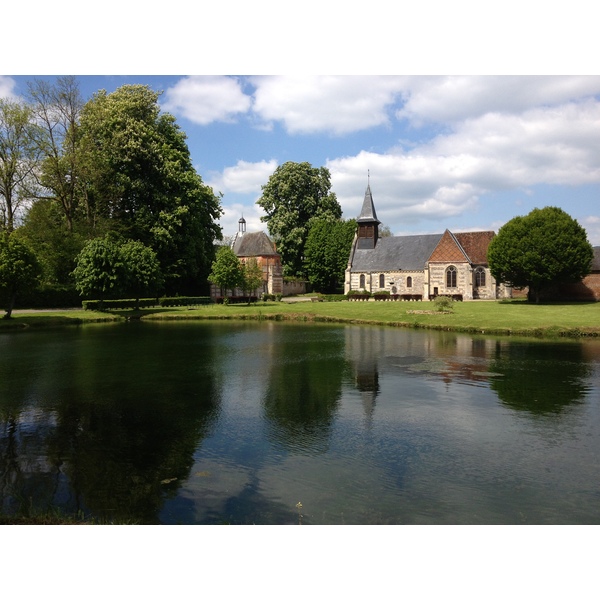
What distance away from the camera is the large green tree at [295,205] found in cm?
6291

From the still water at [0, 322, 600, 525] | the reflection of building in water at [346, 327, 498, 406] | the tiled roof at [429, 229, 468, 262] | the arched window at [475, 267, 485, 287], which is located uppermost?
the tiled roof at [429, 229, 468, 262]

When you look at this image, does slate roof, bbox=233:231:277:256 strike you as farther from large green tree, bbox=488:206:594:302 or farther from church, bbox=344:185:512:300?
large green tree, bbox=488:206:594:302

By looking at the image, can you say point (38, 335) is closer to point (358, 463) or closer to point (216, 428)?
point (216, 428)

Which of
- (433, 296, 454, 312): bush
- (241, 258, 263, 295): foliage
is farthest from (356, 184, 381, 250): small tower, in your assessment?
(433, 296, 454, 312): bush

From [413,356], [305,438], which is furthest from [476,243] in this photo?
[305,438]

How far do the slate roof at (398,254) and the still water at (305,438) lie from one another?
38.0 m

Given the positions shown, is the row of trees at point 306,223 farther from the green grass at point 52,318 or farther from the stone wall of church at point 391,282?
the green grass at point 52,318

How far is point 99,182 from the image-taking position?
42.3m

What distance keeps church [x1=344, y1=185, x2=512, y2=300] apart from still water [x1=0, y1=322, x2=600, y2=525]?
3433 centimetres

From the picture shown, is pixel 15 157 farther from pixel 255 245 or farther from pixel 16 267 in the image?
pixel 255 245

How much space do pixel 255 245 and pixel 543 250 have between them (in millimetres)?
33383

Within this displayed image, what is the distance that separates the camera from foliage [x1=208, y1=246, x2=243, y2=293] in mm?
45188

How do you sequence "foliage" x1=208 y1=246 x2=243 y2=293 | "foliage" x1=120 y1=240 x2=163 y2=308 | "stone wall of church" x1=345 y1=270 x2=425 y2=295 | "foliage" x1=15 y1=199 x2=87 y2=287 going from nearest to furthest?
"foliage" x1=120 y1=240 x2=163 y2=308
"foliage" x1=15 y1=199 x2=87 y2=287
"foliage" x1=208 y1=246 x2=243 y2=293
"stone wall of church" x1=345 y1=270 x2=425 y2=295

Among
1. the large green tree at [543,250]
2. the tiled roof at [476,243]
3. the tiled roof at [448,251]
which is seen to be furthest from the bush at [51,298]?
the tiled roof at [476,243]
